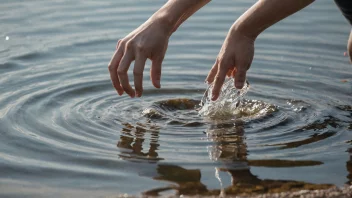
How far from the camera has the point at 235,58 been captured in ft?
15.4

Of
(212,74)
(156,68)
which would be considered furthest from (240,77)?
(156,68)

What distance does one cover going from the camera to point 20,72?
6957mm

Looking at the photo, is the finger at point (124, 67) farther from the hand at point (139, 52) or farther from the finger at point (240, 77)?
the finger at point (240, 77)

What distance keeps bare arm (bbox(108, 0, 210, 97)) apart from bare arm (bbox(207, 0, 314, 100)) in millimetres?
385

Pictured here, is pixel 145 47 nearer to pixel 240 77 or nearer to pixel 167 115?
pixel 240 77

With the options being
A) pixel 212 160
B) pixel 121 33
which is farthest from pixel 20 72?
pixel 212 160

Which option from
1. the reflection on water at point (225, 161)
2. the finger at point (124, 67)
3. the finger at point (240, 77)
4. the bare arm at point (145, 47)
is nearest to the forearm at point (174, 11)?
the bare arm at point (145, 47)

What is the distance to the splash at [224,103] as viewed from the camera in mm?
5902

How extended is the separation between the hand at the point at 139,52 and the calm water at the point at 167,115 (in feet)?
1.86

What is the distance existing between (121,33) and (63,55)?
103 cm

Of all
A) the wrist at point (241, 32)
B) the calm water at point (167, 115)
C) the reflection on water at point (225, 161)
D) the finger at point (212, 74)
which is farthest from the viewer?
the finger at point (212, 74)

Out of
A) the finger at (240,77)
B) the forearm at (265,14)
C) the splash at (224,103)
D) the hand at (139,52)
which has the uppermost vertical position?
the forearm at (265,14)

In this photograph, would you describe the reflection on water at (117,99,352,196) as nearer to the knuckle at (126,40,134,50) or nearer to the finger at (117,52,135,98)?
the finger at (117,52,135,98)

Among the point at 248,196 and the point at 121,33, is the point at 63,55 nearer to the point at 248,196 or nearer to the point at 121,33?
the point at 121,33
